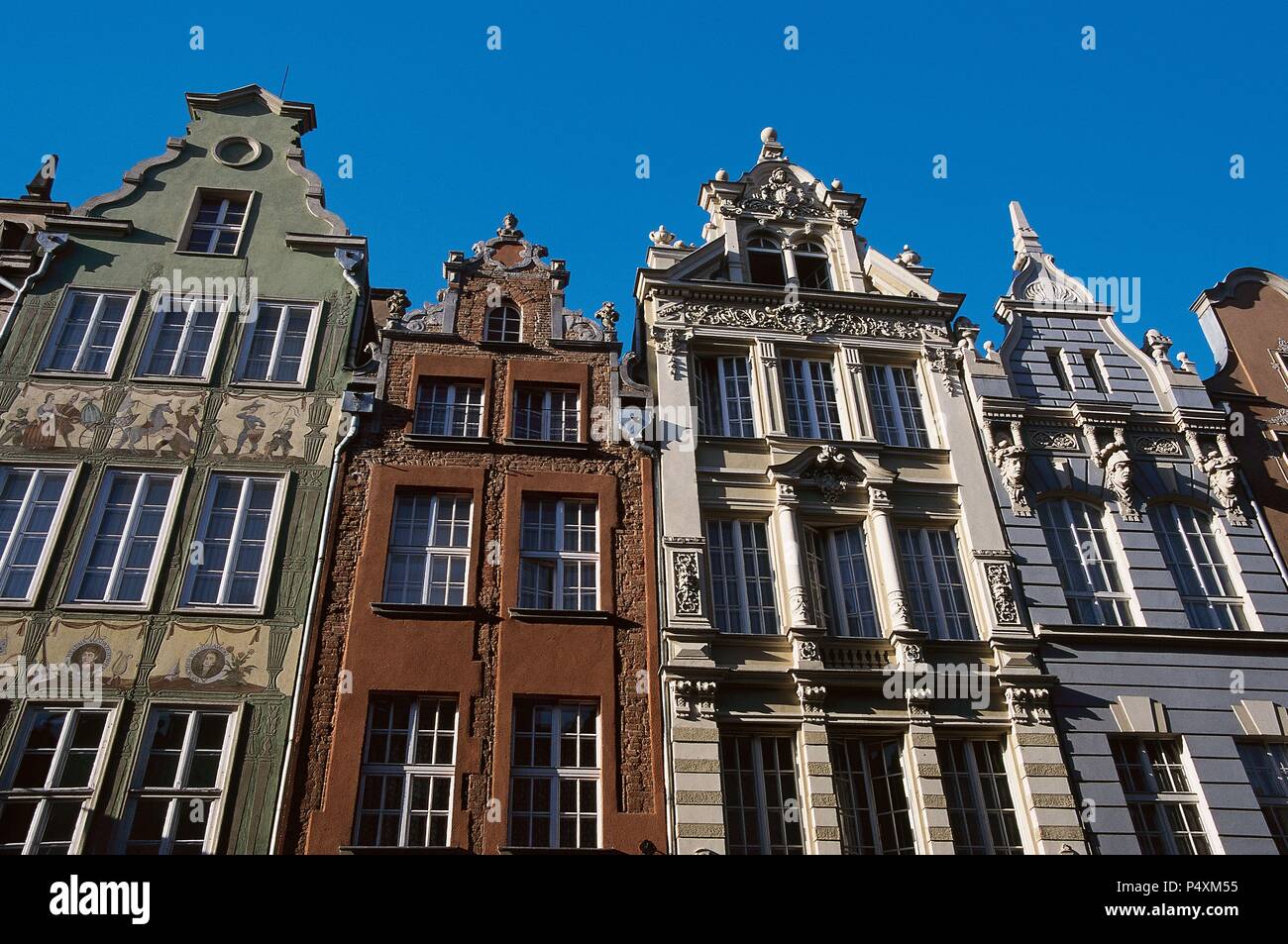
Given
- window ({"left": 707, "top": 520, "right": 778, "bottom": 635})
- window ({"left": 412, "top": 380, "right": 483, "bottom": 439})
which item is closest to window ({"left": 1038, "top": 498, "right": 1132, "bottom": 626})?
window ({"left": 707, "top": 520, "right": 778, "bottom": 635})

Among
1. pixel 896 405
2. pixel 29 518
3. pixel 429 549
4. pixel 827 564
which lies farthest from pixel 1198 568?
pixel 29 518

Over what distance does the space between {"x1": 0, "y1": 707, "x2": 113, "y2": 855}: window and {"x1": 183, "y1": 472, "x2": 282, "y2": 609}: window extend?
2379 mm

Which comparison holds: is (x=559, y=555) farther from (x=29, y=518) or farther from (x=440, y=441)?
(x=29, y=518)

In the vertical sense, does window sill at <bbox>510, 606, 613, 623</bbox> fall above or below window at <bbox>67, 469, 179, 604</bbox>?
below

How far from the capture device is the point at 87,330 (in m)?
20.2

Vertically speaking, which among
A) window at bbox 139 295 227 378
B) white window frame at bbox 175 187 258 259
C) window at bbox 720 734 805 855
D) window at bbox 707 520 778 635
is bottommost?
window at bbox 720 734 805 855

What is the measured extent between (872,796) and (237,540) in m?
11.2

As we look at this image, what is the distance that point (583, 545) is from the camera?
18.8m

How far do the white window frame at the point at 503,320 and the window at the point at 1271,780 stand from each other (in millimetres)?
15190

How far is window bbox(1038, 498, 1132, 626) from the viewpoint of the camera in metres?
19.3

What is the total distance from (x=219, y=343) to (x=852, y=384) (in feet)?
40.9

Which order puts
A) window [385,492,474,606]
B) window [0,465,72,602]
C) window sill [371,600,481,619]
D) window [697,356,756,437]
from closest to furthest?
window [0,465,72,602] < window sill [371,600,481,619] < window [385,492,474,606] < window [697,356,756,437]

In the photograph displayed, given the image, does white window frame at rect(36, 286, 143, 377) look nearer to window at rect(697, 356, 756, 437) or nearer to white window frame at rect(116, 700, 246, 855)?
white window frame at rect(116, 700, 246, 855)

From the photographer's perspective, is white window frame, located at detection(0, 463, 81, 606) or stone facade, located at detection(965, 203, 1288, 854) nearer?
white window frame, located at detection(0, 463, 81, 606)
